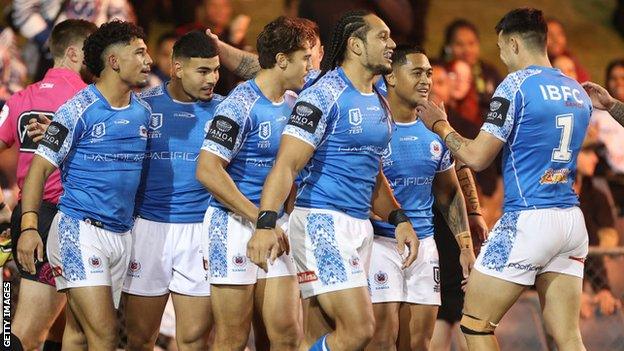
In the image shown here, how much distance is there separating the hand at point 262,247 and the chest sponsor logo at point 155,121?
1.39m

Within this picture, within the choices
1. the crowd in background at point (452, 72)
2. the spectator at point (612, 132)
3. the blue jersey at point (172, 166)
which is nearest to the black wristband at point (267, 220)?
the blue jersey at point (172, 166)

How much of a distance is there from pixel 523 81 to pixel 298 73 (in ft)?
4.32

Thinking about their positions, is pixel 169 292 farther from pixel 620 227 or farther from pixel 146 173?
pixel 620 227

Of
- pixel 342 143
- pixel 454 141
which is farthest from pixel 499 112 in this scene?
pixel 342 143

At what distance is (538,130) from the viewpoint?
724cm

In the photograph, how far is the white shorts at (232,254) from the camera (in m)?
7.52

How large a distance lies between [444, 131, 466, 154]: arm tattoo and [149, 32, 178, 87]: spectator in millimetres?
3902

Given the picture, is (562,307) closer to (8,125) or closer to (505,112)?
(505,112)

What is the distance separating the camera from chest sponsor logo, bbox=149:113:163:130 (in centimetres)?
802

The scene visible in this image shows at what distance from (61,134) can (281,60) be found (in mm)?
1349

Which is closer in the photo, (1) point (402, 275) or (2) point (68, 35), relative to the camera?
(1) point (402, 275)

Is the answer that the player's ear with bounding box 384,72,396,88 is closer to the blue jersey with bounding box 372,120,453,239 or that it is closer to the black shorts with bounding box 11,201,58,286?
the blue jersey with bounding box 372,120,453,239

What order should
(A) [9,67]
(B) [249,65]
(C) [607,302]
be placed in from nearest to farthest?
(B) [249,65] < (C) [607,302] < (A) [9,67]

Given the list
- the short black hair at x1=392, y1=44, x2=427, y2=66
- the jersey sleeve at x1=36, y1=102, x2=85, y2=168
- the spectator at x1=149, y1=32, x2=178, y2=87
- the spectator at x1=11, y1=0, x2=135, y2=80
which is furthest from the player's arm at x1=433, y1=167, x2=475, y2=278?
the spectator at x1=11, y1=0, x2=135, y2=80
